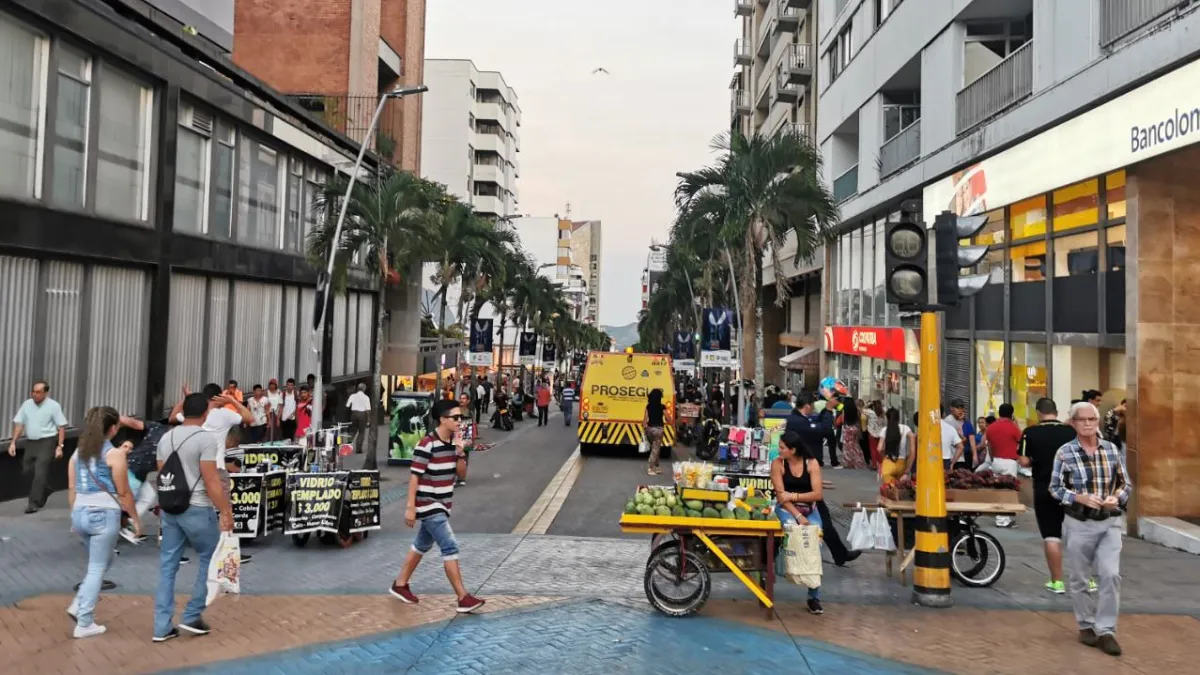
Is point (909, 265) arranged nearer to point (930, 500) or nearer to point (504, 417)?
point (930, 500)

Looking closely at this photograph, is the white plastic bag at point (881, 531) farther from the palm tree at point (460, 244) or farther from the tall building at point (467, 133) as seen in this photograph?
the tall building at point (467, 133)

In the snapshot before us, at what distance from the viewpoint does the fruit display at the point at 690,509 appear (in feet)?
25.8

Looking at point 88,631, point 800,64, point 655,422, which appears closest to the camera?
point 88,631

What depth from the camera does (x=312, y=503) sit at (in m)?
10.2

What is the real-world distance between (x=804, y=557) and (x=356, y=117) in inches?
1173

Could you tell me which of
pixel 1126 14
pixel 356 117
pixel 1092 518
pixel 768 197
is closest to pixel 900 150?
pixel 768 197

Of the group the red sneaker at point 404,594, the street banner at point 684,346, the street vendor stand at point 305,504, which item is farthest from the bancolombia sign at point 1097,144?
the street banner at point 684,346

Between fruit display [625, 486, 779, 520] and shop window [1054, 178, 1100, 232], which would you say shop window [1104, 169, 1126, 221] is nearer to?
shop window [1054, 178, 1100, 232]

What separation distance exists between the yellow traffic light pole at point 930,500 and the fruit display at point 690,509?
142cm

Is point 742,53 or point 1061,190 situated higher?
point 742,53

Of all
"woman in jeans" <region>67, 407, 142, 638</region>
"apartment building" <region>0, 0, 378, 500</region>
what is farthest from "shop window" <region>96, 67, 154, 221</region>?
"woman in jeans" <region>67, 407, 142, 638</region>

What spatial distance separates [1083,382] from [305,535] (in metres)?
12.5

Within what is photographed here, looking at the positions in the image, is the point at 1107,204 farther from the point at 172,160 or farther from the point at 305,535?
the point at 172,160

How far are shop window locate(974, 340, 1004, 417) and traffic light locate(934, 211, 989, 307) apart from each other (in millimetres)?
10848
